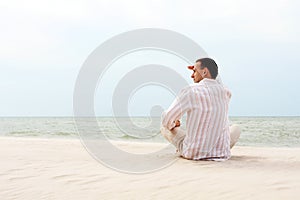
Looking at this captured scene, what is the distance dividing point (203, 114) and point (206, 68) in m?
0.55

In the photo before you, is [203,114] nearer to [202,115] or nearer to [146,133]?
[202,115]

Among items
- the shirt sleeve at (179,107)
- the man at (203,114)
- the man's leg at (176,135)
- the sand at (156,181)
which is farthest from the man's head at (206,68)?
the sand at (156,181)

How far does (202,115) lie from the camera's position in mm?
3863

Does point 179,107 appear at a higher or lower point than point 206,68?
lower

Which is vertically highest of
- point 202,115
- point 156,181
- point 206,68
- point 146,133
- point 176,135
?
point 206,68

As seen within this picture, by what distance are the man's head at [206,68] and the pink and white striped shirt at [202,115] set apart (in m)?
0.08

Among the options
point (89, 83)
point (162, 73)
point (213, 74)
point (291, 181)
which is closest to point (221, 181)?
point (291, 181)

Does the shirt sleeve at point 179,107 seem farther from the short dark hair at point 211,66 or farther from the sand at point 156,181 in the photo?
the sand at point 156,181

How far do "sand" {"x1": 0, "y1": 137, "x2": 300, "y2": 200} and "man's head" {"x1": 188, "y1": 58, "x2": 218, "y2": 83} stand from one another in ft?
3.34

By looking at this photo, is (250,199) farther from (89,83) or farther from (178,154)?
(89,83)

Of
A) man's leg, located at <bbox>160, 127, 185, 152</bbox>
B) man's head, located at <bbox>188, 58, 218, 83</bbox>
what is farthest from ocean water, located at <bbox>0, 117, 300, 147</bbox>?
man's head, located at <bbox>188, 58, 218, 83</bbox>

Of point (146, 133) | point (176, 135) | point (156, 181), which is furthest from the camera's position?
point (146, 133)

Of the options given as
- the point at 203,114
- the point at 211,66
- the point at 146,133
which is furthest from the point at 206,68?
the point at 146,133

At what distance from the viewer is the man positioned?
12.6 feet
